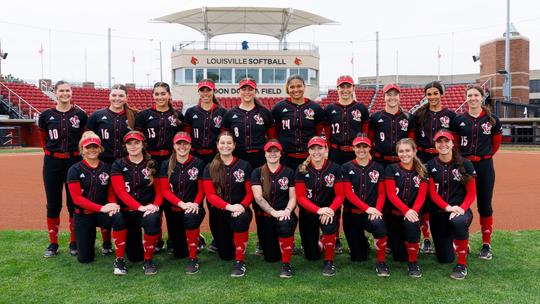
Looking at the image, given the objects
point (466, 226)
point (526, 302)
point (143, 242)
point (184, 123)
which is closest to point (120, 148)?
point (184, 123)

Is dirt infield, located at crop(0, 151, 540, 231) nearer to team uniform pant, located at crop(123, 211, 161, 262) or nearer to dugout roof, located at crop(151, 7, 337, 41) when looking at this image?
team uniform pant, located at crop(123, 211, 161, 262)

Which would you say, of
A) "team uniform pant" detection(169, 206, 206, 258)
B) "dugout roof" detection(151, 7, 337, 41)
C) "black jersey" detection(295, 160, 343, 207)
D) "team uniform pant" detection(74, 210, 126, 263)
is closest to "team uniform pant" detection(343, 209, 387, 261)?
"black jersey" detection(295, 160, 343, 207)

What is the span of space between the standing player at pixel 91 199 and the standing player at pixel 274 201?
1525mm

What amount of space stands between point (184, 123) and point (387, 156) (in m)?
2.57

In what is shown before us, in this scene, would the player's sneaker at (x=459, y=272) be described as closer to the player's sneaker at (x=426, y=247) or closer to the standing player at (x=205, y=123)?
the player's sneaker at (x=426, y=247)

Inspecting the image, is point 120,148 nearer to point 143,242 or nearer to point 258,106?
point 143,242

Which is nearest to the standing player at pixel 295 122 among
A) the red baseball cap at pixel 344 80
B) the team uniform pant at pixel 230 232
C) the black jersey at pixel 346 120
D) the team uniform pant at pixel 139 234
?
the black jersey at pixel 346 120

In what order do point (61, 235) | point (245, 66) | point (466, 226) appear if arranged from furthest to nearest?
1. point (245, 66)
2. point (61, 235)
3. point (466, 226)

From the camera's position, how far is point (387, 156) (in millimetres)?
5016

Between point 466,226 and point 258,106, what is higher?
point 258,106

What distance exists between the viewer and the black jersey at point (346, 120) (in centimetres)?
501

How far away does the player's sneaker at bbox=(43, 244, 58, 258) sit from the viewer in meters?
4.84

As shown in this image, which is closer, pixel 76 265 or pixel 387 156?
pixel 76 265

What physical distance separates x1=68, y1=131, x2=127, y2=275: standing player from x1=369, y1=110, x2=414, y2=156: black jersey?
3.14 meters
